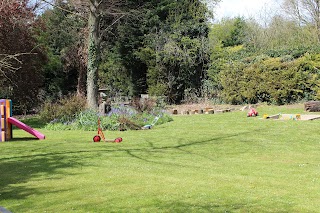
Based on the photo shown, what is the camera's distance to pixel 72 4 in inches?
965

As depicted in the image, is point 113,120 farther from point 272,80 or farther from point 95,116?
point 272,80

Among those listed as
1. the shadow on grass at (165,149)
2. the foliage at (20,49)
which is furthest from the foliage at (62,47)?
the shadow on grass at (165,149)

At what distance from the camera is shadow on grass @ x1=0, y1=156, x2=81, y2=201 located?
5.19m

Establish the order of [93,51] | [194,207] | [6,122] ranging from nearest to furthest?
[194,207] < [6,122] < [93,51]

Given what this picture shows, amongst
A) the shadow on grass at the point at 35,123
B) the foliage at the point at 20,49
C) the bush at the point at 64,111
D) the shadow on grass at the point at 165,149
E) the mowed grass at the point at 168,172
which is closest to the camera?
the mowed grass at the point at 168,172

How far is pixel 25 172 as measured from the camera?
6.46 metres

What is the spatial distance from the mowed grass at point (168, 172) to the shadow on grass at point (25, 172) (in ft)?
0.05

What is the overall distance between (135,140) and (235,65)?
12.7m

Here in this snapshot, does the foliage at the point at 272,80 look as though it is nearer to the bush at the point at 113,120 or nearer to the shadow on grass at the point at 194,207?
the bush at the point at 113,120

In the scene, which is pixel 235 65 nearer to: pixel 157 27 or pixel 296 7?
pixel 157 27

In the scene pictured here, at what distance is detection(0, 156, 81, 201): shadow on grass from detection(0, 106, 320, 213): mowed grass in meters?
0.02

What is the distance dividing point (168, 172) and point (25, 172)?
245 centimetres

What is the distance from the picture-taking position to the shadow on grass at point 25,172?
519cm

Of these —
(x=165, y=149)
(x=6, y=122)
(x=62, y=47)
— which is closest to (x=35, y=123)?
(x=6, y=122)
